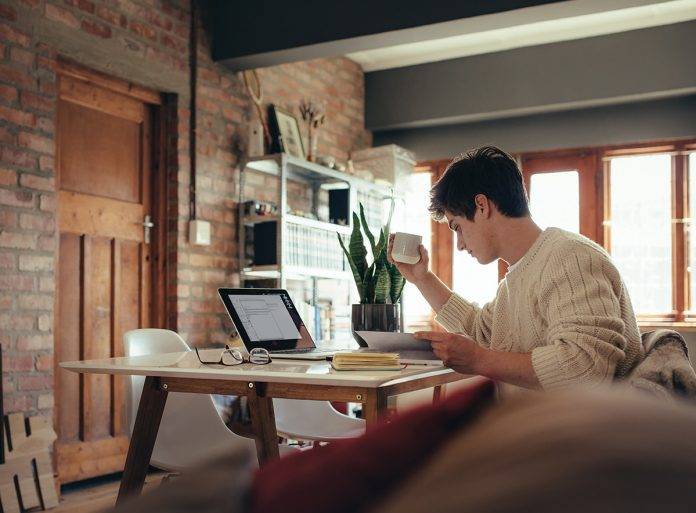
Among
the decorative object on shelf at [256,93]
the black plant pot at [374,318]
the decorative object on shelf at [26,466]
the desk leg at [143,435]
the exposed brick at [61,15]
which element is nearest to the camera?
the desk leg at [143,435]

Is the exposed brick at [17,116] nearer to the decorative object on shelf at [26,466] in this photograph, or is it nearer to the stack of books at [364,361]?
the decorative object on shelf at [26,466]

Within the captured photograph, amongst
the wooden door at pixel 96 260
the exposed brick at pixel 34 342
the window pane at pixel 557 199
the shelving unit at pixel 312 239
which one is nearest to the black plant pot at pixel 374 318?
the exposed brick at pixel 34 342

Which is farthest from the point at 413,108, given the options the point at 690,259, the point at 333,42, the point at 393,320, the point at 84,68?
the point at 393,320

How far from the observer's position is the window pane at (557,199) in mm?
6301

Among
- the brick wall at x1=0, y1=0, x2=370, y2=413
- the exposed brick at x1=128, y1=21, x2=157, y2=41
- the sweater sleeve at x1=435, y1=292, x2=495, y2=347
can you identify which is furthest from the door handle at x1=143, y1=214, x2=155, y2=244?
the sweater sleeve at x1=435, y1=292, x2=495, y2=347

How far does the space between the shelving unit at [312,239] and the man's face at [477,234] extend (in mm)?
2793

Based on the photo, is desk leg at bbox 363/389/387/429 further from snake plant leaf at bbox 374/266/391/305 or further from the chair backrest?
snake plant leaf at bbox 374/266/391/305

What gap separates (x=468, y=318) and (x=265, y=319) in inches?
24.6

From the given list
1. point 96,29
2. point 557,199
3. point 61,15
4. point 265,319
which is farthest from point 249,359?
point 557,199

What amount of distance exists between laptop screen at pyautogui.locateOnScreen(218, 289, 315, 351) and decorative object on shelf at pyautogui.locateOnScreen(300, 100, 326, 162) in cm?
298

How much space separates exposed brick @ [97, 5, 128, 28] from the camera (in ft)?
13.4

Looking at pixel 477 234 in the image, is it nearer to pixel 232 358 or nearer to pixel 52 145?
pixel 232 358

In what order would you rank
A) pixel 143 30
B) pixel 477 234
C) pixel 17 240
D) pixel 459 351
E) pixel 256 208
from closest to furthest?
pixel 459 351 < pixel 477 234 < pixel 17 240 < pixel 143 30 < pixel 256 208

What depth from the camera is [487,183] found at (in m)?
1.97
